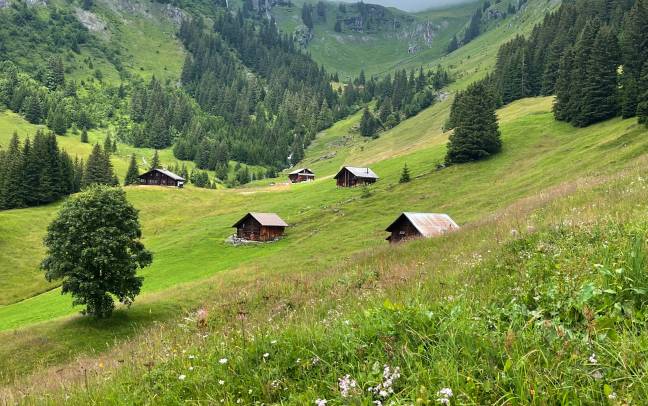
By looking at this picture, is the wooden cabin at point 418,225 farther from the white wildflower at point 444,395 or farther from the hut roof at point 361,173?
the white wildflower at point 444,395

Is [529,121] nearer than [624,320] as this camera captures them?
No

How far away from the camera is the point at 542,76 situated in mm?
128000

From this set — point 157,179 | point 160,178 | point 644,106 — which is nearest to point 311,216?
point 644,106

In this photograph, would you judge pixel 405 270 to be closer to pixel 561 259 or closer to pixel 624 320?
pixel 561 259

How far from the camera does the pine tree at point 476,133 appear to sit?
87.2 metres

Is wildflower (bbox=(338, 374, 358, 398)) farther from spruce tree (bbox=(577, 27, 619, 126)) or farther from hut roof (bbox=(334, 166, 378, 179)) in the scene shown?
spruce tree (bbox=(577, 27, 619, 126))

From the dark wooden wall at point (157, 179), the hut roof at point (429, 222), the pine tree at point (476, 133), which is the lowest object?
the dark wooden wall at point (157, 179)

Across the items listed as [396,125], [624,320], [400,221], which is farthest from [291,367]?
[396,125]

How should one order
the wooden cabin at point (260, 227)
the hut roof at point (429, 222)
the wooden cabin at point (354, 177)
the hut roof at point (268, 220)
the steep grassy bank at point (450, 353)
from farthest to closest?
the wooden cabin at point (354, 177) → the wooden cabin at point (260, 227) → the hut roof at point (268, 220) → the hut roof at point (429, 222) → the steep grassy bank at point (450, 353)

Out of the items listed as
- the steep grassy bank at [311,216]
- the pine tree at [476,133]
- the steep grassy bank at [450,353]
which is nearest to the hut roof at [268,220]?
the steep grassy bank at [311,216]

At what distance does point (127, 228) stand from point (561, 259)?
43.0 meters

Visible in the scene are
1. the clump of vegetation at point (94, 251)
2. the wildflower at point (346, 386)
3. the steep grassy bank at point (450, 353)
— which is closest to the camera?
the steep grassy bank at point (450, 353)

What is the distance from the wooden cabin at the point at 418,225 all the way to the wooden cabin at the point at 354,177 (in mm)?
41206

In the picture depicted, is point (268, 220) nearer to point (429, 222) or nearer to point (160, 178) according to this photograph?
point (429, 222)
